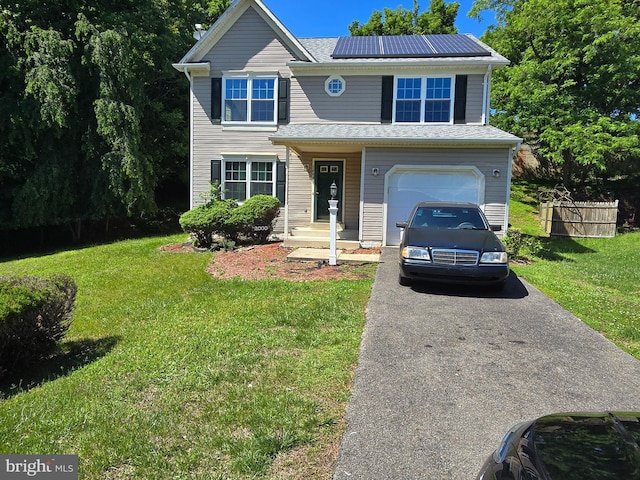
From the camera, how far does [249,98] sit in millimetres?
14797

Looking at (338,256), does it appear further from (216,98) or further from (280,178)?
(216,98)

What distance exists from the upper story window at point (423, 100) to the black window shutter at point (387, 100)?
16 cm

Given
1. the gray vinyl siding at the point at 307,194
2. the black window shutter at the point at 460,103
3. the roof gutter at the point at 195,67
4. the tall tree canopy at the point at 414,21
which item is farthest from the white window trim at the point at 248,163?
the tall tree canopy at the point at 414,21

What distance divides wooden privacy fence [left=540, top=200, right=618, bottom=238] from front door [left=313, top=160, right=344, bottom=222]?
924cm

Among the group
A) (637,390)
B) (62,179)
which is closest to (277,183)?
(62,179)

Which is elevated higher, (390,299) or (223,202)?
(223,202)

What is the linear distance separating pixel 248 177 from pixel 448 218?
8536 mm

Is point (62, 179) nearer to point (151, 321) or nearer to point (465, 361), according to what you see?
point (151, 321)

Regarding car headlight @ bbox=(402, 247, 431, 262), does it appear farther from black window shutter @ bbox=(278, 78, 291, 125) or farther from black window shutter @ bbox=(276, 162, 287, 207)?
black window shutter @ bbox=(278, 78, 291, 125)

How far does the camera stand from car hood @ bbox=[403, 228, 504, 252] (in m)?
7.18

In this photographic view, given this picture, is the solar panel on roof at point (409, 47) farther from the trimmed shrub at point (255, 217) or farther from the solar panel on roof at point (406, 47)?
the trimmed shrub at point (255, 217)

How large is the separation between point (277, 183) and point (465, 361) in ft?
37.2

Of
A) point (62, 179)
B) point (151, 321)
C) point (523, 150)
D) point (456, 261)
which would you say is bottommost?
→ point (151, 321)

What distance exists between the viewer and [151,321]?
Result: 6164mm
